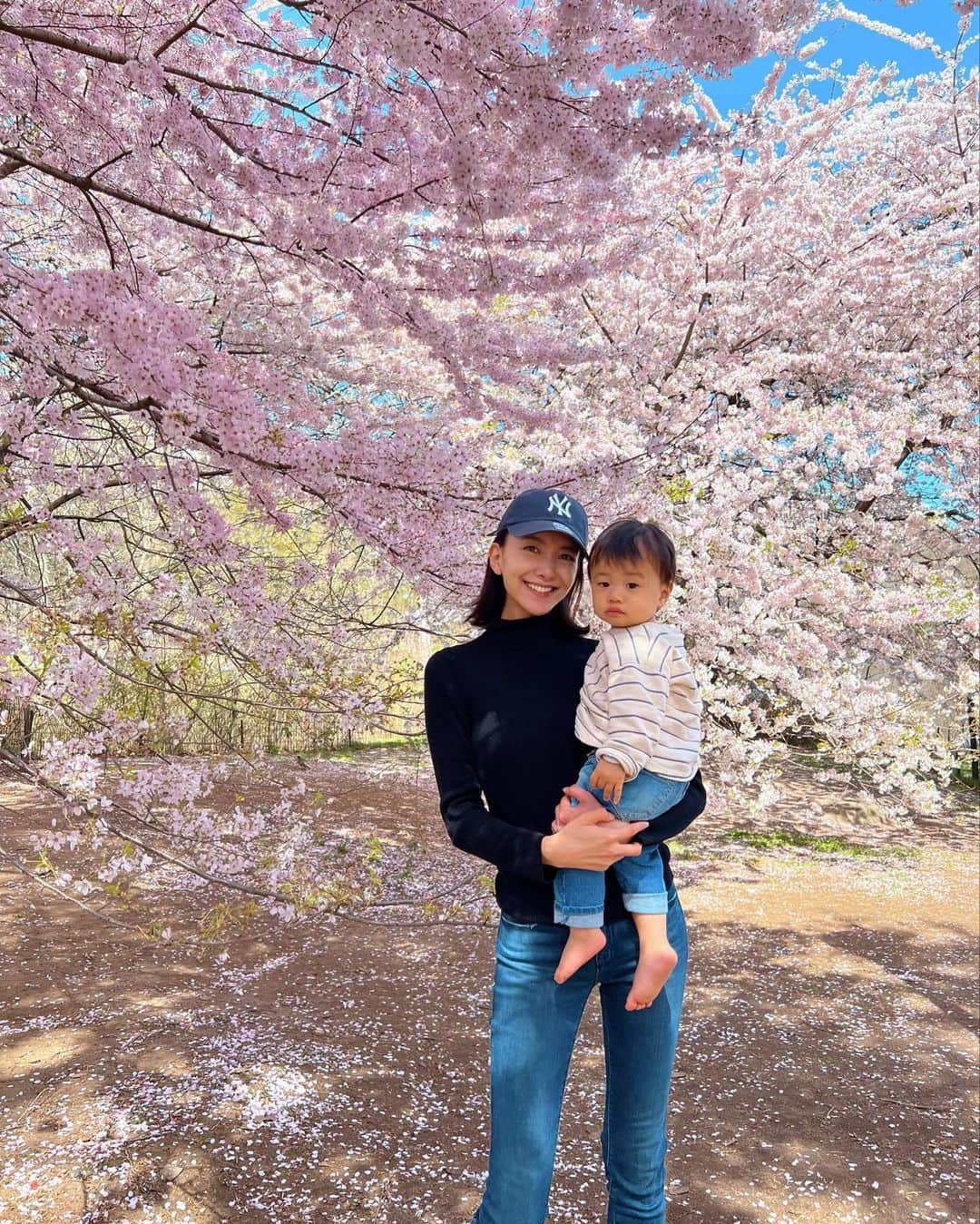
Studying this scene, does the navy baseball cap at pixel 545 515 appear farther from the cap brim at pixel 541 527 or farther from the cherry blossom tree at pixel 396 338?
the cherry blossom tree at pixel 396 338

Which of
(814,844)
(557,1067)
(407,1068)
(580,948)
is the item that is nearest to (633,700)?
(580,948)

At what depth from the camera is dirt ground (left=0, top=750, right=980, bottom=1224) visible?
2482 millimetres

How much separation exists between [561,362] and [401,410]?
199 centimetres

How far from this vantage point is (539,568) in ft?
4.88

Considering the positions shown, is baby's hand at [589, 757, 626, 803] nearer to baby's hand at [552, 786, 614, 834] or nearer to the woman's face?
baby's hand at [552, 786, 614, 834]

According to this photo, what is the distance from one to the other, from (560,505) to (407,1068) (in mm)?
2840

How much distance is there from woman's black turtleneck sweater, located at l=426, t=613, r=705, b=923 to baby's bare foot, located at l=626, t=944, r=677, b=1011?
0.09 metres

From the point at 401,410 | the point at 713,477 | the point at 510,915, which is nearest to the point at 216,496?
the point at 401,410

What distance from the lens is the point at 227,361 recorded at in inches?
98.4

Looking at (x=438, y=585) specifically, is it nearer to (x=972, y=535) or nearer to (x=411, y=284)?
(x=411, y=284)

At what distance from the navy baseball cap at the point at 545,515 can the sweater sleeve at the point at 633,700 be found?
0.22m

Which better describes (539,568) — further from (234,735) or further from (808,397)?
(234,735)

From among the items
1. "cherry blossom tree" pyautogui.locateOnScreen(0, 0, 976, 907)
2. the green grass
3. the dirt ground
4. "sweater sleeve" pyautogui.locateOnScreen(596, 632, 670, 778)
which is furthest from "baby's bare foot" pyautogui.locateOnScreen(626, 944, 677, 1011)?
the green grass

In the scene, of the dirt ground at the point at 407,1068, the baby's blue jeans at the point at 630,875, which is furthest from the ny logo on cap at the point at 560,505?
the dirt ground at the point at 407,1068
